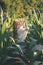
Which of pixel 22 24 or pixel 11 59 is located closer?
pixel 11 59

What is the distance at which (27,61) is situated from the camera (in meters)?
3.86

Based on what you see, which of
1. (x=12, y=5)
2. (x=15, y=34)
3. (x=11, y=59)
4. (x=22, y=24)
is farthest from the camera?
(x=12, y=5)

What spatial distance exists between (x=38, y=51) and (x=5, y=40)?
52cm

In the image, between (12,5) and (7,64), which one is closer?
(7,64)

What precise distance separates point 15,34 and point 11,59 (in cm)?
162

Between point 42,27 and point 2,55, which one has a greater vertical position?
point 42,27

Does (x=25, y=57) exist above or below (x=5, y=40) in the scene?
below

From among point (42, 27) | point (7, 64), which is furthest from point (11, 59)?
point (42, 27)

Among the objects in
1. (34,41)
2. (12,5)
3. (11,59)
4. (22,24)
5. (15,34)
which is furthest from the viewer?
(12,5)

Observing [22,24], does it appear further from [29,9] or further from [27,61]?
[29,9]

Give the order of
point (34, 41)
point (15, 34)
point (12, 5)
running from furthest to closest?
1. point (12, 5)
2. point (15, 34)
3. point (34, 41)

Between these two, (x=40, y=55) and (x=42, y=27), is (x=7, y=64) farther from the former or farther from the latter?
(x=42, y=27)

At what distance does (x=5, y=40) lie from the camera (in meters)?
3.83

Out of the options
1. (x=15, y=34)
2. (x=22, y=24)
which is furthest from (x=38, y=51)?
(x=22, y=24)
